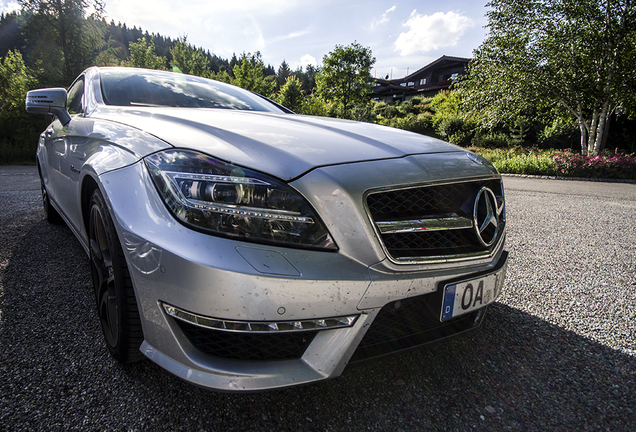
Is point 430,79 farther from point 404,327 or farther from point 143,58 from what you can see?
point 404,327

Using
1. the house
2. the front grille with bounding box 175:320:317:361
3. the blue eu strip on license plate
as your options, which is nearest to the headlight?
the front grille with bounding box 175:320:317:361

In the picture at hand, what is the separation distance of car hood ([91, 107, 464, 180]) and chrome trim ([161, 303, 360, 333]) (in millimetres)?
450

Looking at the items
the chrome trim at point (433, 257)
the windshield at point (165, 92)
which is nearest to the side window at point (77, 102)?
the windshield at point (165, 92)

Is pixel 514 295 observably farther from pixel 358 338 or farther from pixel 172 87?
pixel 172 87

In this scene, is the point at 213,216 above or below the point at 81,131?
below

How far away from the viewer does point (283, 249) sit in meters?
1.01

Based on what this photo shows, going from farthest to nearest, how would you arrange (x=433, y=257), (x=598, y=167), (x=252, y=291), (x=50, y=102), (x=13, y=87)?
1. (x=13, y=87)
2. (x=598, y=167)
3. (x=50, y=102)
4. (x=433, y=257)
5. (x=252, y=291)

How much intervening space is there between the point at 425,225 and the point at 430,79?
53513 mm

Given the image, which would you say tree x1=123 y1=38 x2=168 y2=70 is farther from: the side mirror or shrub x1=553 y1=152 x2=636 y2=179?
the side mirror

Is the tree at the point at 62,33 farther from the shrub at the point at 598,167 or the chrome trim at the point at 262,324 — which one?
the shrub at the point at 598,167

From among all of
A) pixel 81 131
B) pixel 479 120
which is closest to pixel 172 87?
pixel 81 131

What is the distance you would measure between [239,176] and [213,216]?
6.1 inches

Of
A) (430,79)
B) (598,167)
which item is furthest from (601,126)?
(430,79)

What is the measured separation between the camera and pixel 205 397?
4.27 ft
